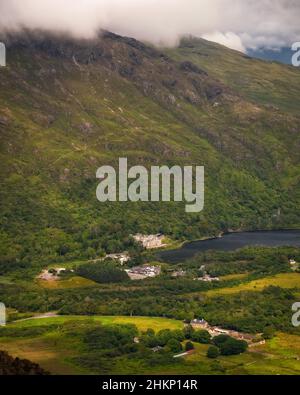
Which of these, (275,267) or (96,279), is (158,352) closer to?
(96,279)

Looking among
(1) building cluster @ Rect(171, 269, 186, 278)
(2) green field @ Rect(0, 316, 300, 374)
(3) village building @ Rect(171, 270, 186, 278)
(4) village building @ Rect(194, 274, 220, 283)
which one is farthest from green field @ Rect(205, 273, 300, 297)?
(2) green field @ Rect(0, 316, 300, 374)

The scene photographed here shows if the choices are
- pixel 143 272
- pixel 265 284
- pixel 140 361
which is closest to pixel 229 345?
pixel 140 361

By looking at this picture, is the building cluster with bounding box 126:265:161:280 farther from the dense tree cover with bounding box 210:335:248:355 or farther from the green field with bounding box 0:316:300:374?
the dense tree cover with bounding box 210:335:248:355

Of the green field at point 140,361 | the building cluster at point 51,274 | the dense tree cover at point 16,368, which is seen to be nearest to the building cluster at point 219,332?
the green field at point 140,361

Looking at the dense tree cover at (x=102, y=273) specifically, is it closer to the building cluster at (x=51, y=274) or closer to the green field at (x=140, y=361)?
the building cluster at (x=51, y=274)
